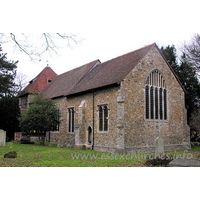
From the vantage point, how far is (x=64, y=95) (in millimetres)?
24844

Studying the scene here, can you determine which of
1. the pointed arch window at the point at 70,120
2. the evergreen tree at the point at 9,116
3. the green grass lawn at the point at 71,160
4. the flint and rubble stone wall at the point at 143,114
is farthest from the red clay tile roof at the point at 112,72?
the evergreen tree at the point at 9,116

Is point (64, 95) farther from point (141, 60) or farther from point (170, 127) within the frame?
point (170, 127)

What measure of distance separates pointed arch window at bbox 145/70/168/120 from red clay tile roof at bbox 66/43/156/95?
206 cm

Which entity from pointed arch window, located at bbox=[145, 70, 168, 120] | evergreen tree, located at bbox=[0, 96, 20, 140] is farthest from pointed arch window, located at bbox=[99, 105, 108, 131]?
evergreen tree, located at bbox=[0, 96, 20, 140]

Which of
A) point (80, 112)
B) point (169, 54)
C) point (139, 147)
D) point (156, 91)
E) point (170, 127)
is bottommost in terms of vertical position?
point (139, 147)

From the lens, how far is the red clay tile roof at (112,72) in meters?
18.8

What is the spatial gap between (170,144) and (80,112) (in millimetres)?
8800

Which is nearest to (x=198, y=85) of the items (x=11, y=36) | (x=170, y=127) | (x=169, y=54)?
(x=169, y=54)

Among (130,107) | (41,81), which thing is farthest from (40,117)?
(41,81)

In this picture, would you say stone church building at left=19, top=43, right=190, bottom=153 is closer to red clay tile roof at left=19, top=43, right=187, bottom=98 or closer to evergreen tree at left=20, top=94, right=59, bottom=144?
red clay tile roof at left=19, top=43, right=187, bottom=98

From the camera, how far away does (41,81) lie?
36812mm

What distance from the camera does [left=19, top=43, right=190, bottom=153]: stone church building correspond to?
17594 millimetres

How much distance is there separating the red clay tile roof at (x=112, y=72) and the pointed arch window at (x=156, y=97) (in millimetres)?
2058

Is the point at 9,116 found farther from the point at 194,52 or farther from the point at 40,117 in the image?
the point at 194,52
